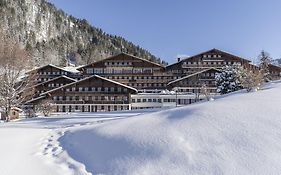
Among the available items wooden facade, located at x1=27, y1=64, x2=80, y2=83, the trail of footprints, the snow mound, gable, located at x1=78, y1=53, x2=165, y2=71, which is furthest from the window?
the snow mound

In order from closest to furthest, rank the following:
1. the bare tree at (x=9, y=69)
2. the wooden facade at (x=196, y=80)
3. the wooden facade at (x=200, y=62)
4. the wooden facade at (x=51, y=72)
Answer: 1. the bare tree at (x=9, y=69)
2. the wooden facade at (x=196, y=80)
3. the wooden facade at (x=200, y=62)
4. the wooden facade at (x=51, y=72)

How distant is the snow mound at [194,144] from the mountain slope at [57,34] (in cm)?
11348

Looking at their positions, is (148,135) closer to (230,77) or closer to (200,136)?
(200,136)

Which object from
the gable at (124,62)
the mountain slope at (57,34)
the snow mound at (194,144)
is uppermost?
the mountain slope at (57,34)

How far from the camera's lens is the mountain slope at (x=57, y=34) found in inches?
5069

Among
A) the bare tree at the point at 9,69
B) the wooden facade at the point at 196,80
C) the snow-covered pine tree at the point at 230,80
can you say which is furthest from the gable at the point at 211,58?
the bare tree at the point at 9,69

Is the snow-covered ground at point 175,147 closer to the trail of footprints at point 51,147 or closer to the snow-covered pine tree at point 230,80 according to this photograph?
the trail of footprints at point 51,147

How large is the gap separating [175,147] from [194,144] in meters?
0.47

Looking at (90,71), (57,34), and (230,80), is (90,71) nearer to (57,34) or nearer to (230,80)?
(230,80)

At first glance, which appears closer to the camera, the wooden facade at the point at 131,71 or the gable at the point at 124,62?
the wooden facade at the point at 131,71

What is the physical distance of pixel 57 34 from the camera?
499 ft

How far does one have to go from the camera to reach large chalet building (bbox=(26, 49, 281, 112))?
53062mm

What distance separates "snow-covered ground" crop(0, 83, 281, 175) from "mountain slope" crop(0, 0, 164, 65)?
113122 millimetres

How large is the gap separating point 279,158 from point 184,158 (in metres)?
2.00
